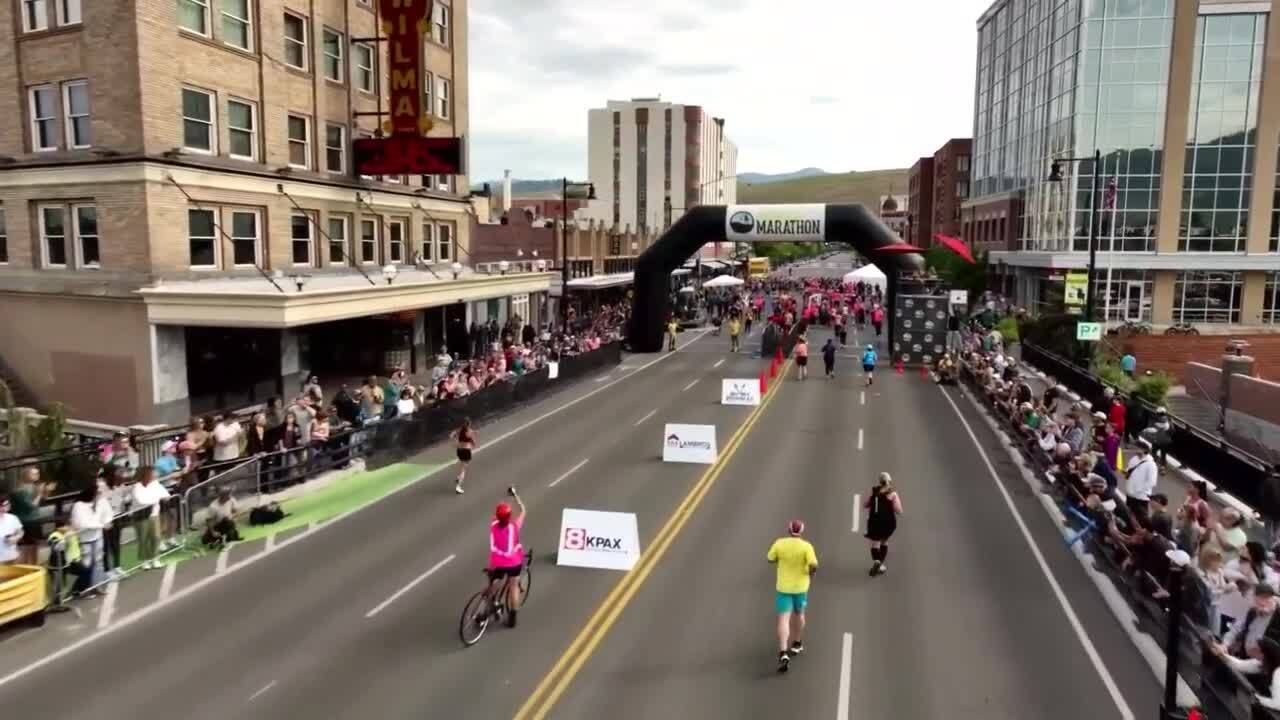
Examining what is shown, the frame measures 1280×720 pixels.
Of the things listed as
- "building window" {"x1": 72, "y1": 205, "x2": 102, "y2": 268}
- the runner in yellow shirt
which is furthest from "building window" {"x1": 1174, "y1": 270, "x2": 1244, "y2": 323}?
"building window" {"x1": 72, "y1": 205, "x2": 102, "y2": 268}

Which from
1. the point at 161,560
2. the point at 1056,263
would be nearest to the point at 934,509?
the point at 161,560

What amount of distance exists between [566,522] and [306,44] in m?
21.1

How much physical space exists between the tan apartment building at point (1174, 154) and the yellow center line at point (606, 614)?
3946 centimetres

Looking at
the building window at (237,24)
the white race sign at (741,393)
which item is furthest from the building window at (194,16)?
the white race sign at (741,393)

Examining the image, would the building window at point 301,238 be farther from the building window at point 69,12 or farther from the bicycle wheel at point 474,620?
the bicycle wheel at point 474,620

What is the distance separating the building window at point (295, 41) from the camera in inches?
1105

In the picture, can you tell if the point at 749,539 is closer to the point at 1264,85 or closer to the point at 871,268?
the point at 871,268

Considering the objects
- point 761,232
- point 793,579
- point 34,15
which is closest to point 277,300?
point 34,15

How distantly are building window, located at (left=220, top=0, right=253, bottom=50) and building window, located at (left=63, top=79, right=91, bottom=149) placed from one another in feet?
12.7

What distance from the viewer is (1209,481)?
19.1m

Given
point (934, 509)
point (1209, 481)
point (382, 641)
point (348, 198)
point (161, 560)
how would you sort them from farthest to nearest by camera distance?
point (348, 198)
point (1209, 481)
point (934, 509)
point (161, 560)
point (382, 641)

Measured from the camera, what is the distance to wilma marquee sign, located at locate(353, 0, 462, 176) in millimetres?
29609

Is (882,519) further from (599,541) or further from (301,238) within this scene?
(301,238)

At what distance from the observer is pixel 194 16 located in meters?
23.7
